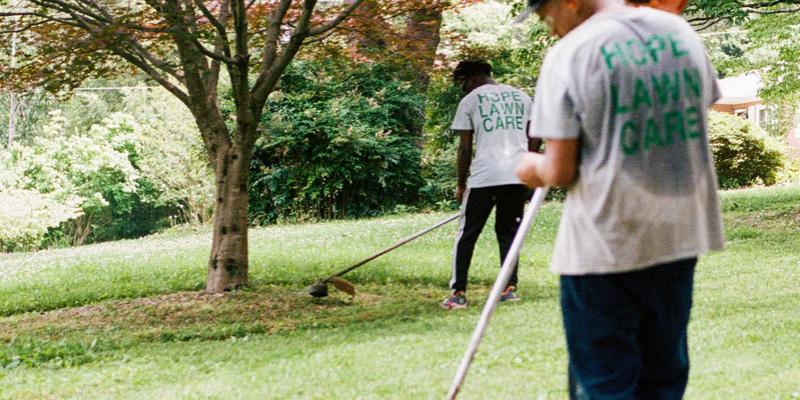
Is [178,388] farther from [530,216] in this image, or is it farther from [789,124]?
[789,124]

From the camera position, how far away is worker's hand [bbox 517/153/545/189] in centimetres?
249

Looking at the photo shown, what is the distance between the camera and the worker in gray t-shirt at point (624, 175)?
7.48 feet

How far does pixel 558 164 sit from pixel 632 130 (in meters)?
0.20

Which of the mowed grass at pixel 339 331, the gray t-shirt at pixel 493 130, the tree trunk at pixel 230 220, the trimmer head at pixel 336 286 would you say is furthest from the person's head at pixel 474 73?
the tree trunk at pixel 230 220

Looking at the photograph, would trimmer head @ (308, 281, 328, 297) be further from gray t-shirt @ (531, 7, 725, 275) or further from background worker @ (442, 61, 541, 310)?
gray t-shirt @ (531, 7, 725, 275)

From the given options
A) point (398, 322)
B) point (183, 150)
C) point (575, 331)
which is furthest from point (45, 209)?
point (575, 331)

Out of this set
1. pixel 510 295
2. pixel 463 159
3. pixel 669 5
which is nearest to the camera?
pixel 669 5

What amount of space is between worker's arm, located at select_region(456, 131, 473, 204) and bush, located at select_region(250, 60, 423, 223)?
13.0 metres

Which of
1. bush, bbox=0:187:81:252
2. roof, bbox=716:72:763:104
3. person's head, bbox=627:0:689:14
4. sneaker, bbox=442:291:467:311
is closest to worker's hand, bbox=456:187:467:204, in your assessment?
sneaker, bbox=442:291:467:311

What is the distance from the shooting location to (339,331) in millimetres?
6422

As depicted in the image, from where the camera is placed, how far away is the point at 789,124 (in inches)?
1266

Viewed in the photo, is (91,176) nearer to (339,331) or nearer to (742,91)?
(742,91)

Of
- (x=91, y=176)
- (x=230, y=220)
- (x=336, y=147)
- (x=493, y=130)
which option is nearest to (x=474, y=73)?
(x=493, y=130)

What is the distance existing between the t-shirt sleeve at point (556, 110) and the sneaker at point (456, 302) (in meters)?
4.72
